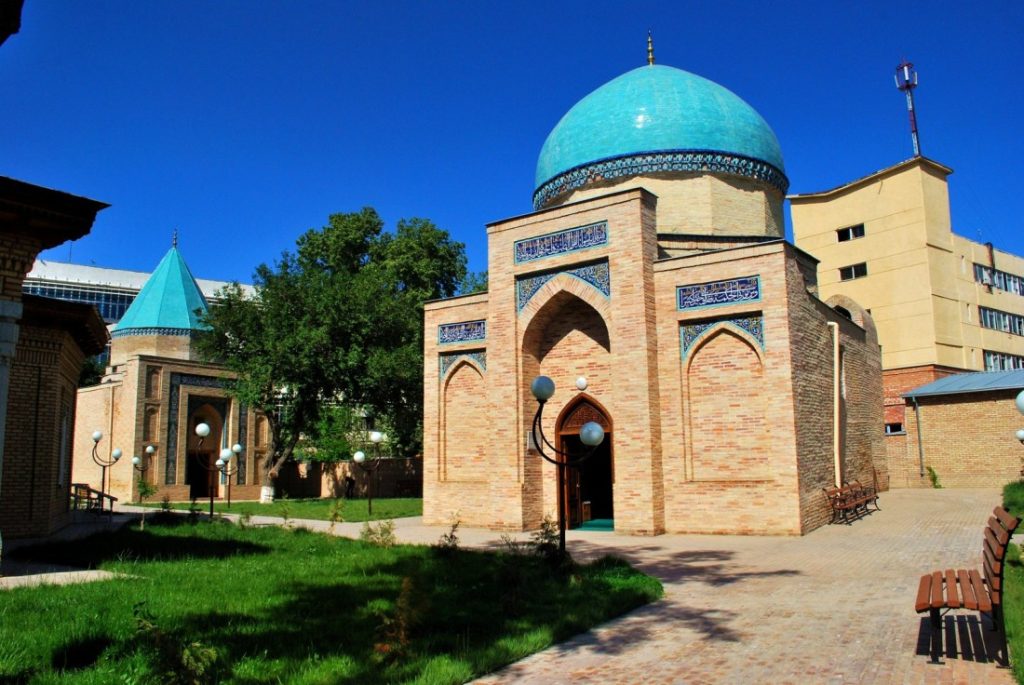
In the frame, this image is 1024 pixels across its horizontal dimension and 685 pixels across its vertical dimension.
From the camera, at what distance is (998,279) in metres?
32.7

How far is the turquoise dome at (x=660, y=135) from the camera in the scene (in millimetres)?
17422

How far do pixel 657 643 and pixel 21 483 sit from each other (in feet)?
35.3

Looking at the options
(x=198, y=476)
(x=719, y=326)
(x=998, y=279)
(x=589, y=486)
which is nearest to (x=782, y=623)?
(x=719, y=326)

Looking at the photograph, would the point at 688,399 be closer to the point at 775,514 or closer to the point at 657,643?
the point at 775,514

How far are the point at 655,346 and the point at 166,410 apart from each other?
70.9 feet

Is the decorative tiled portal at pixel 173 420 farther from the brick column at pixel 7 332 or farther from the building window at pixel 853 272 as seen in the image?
the building window at pixel 853 272

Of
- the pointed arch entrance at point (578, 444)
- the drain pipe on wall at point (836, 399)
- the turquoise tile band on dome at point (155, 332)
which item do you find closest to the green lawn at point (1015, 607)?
the drain pipe on wall at point (836, 399)

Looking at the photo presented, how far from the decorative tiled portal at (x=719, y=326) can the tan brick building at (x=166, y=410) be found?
19.4m

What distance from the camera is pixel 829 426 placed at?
575 inches

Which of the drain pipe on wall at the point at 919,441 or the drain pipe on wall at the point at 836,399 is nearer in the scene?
the drain pipe on wall at the point at 836,399

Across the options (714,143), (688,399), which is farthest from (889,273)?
(688,399)

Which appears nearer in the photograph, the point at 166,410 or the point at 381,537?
the point at 381,537

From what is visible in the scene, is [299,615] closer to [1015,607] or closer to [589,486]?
[1015,607]

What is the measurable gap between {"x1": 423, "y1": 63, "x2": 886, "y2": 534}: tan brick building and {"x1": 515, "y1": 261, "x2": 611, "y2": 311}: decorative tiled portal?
0.14ft
